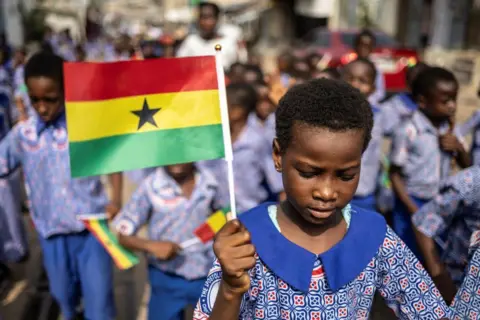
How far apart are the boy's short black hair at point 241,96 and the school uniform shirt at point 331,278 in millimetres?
2099

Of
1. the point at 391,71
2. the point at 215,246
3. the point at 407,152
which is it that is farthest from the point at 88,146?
the point at 391,71

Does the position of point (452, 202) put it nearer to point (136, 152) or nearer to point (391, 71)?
point (136, 152)

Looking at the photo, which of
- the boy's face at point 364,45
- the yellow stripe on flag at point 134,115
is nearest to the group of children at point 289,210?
the yellow stripe on flag at point 134,115

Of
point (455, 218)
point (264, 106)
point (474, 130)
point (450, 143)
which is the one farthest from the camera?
point (264, 106)

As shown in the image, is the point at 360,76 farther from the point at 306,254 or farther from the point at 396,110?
the point at 306,254

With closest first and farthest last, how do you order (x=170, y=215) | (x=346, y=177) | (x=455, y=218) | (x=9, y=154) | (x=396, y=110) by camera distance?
(x=346, y=177)
(x=455, y=218)
(x=170, y=215)
(x=9, y=154)
(x=396, y=110)

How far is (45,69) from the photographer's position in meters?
2.95

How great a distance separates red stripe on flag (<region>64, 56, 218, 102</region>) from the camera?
6.95 ft

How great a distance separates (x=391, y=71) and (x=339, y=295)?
33.8ft

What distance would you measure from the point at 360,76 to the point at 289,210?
2.61 metres

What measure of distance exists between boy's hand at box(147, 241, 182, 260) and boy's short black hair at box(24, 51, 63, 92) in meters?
0.98

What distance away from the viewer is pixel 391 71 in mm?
11328

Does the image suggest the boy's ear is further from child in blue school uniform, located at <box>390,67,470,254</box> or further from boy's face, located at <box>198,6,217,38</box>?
boy's face, located at <box>198,6,217,38</box>

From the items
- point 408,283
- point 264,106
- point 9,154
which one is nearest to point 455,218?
point 408,283
